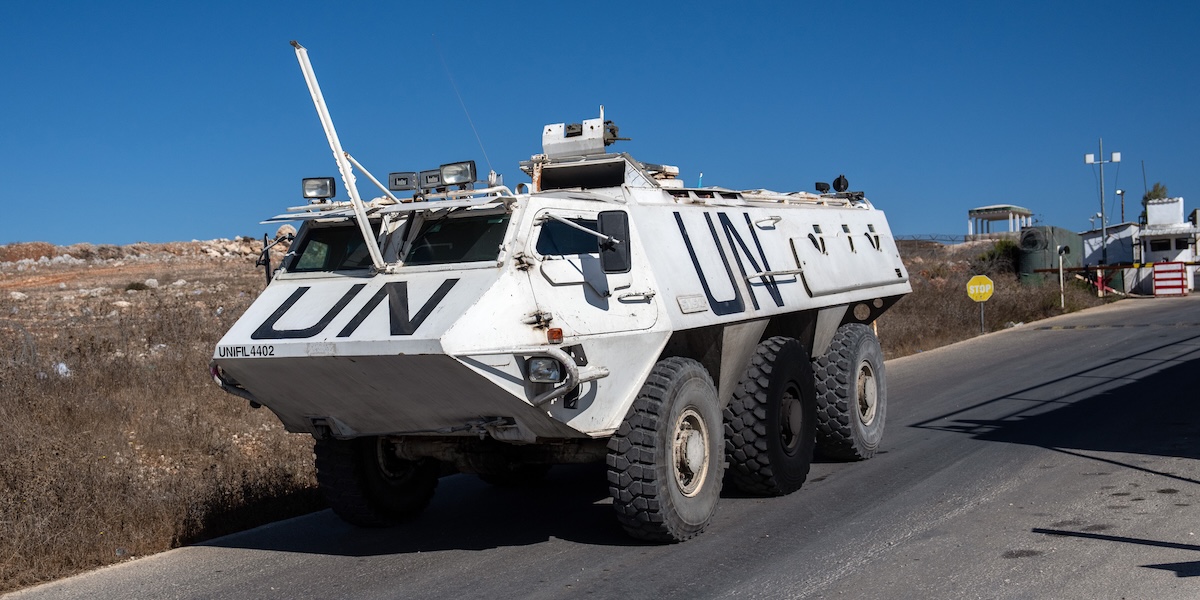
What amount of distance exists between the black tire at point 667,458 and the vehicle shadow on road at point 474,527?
0.42 meters

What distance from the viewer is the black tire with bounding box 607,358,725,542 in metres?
7.21

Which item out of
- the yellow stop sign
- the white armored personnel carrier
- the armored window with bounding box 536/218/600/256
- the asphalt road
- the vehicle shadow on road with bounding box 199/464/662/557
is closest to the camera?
the asphalt road

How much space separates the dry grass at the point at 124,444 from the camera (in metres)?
7.78

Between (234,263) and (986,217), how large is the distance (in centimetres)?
5429

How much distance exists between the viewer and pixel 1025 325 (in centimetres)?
2723

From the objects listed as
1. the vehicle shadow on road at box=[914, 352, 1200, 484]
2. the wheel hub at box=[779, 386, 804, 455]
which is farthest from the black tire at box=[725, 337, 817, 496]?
the vehicle shadow on road at box=[914, 352, 1200, 484]

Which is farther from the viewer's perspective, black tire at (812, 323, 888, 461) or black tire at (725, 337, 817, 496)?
black tire at (812, 323, 888, 461)

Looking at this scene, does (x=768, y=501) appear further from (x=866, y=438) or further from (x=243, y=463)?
(x=243, y=463)

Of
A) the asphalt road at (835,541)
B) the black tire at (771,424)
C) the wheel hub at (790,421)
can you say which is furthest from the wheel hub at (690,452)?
the wheel hub at (790,421)

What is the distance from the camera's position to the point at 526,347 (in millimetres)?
6613

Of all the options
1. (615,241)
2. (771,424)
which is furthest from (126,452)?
(771,424)

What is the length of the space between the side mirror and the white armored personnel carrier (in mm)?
12

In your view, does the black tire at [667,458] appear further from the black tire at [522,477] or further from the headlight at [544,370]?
the black tire at [522,477]

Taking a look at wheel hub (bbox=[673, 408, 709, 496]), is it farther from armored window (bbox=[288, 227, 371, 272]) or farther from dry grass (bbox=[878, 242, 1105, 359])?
dry grass (bbox=[878, 242, 1105, 359])
